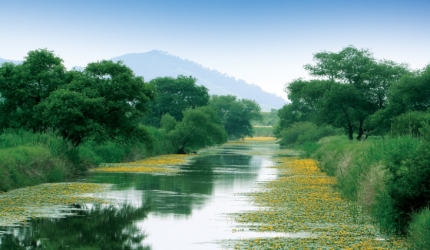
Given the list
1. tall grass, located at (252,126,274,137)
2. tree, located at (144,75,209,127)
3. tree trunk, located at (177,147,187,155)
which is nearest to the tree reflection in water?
tree trunk, located at (177,147,187,155)

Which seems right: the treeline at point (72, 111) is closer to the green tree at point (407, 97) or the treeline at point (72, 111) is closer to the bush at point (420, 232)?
the bush at point (420, 232)

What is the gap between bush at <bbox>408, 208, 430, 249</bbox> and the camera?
11.4 meters

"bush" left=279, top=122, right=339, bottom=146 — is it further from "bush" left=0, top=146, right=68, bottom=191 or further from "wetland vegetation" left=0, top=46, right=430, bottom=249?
"bush" left=0, top=146, right=68, bottom=191

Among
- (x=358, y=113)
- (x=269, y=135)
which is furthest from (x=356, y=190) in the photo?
(x=269, y=135)

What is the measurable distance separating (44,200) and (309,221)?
9.71 m

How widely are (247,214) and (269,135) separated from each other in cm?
15471

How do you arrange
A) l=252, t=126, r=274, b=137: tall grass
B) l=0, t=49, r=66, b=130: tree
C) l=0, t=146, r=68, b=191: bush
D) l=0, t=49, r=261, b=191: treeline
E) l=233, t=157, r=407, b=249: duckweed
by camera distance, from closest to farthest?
1. l=233, t=157, r=407, b=249: duckweed
2. l=0, t=146, r=68, b=191: bush
3. l=0, t=49, r=261, b=191: treeline
4. l=0, t=49, r=66, b=130: tree
5. l=252, t=126, r=274, b=137: tall grass

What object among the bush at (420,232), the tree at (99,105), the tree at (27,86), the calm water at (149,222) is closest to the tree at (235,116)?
the tree at (99,105)

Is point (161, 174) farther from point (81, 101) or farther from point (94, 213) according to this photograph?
point (94, 213)

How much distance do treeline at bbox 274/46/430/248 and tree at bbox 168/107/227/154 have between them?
Answer: 11376 millimetres

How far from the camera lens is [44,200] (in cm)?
2064

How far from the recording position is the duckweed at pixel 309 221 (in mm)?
13461

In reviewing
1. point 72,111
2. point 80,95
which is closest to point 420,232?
point 72,111

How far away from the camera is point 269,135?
17225 centimetres
